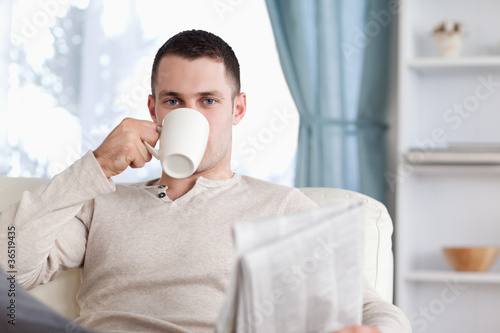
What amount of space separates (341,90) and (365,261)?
1.15 meters

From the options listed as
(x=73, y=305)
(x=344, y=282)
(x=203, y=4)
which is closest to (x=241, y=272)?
(x=344, y=282)

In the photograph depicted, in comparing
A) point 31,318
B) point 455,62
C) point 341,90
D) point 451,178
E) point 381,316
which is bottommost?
point 451,178

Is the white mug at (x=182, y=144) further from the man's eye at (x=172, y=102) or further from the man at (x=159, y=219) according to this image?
the man's eye at (x=172, y=102)

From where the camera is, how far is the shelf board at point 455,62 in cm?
228

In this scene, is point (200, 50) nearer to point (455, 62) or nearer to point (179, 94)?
point (179, 94)

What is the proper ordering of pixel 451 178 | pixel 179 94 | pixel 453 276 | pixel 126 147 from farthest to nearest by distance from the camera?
pixel 451 178 → pixel 453 276 → pixel 179 94 → pixel 126 147

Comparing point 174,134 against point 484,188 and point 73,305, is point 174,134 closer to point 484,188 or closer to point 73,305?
point 73,305

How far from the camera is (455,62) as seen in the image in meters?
2.29

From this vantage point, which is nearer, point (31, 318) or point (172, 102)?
point (31, 318)

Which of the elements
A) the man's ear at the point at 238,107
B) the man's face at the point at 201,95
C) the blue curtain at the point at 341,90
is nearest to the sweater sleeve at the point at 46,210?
the man's face at the point at 201,95

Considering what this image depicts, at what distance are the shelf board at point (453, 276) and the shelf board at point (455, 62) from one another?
2.43 feet

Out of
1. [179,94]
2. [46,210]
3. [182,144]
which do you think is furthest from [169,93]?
[46,210]

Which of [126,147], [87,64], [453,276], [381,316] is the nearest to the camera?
[381,316]

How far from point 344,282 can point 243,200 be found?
54cm
